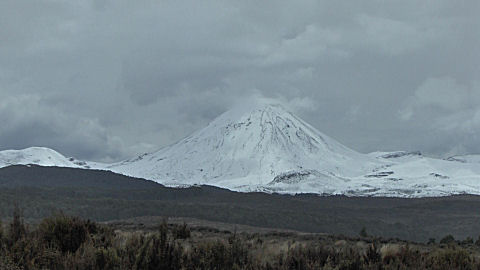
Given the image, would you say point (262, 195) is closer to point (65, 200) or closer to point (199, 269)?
point (65, 200)

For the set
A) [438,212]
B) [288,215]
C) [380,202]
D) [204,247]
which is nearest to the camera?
[204,247]

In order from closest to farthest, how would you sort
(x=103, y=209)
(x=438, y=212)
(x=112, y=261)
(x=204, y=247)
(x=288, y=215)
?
1. (x=112, y=261)
2. (x=204, y=247)
3. (x=103, y=209)
4. (x=288, y=215)
5. (x=438, y=212)

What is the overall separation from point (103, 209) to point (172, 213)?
13812 mm

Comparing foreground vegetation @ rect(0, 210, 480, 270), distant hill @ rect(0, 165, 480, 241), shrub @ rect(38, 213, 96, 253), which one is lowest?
foreground vegetation @ rect(0, 210, 480, 270)

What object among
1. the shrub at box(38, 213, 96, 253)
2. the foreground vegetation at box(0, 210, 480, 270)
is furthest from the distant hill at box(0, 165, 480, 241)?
the foreground vegetation at box(0, 210, 480, 270)

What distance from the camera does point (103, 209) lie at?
11581cm

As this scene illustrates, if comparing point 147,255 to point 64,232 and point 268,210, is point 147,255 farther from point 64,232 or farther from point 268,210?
point 268,210

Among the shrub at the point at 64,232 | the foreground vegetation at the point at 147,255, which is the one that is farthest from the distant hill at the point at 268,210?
the foreground vegetation at the point at 147,255

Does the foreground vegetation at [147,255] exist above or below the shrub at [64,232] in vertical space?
below

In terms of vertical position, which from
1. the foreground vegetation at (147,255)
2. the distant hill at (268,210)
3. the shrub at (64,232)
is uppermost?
the distant hill at (268,210)

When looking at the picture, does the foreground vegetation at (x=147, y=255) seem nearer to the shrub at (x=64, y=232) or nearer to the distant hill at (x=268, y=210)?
the shrub at (x=64, y=232)

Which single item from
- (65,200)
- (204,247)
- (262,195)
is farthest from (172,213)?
(204,247)

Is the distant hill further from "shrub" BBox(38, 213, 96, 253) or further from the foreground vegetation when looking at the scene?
the foreground vegetation

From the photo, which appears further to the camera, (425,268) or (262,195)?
(262,195)
